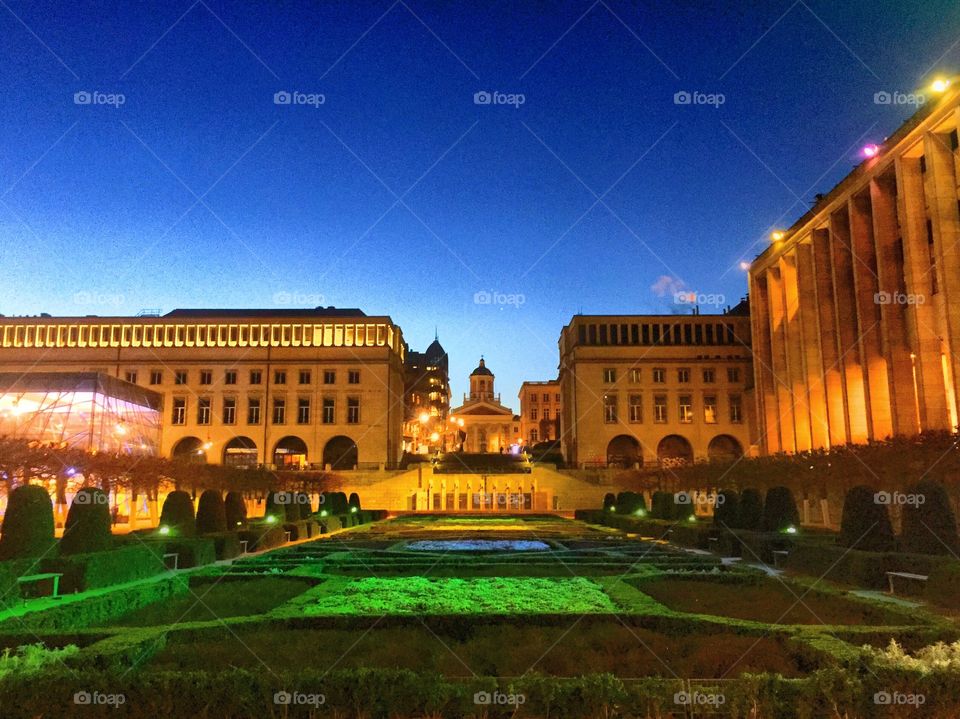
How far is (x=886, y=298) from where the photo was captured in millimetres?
37938

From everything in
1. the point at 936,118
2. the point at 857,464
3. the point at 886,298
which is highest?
the point at 936,118

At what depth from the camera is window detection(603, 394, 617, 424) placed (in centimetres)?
7244

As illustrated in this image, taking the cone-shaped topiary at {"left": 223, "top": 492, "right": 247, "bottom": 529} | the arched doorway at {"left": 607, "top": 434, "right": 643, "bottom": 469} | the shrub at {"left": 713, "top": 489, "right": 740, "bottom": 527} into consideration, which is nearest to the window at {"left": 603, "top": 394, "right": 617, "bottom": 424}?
the arched doorway at {"left": 607, "top": 434, "right": 643, "bottom": 469}

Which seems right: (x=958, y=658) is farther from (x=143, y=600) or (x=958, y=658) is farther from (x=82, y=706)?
(x=143, y=600)

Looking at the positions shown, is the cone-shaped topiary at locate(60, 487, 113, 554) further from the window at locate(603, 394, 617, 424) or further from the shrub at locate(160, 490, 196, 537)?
the window at locate(603, 394, 617, 424)

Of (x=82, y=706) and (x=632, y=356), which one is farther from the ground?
(x=632, y=356)

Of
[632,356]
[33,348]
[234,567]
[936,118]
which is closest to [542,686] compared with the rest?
[234,567]

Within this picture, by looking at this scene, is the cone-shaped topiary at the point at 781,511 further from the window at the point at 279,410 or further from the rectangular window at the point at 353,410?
the window at the point at 279,410

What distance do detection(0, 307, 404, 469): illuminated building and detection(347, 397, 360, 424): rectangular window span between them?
0.31ft

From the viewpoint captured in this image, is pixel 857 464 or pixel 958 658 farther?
pixel 857 464

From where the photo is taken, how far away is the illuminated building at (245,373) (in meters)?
69.4

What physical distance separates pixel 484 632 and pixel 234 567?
1046 centimetres
